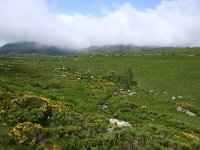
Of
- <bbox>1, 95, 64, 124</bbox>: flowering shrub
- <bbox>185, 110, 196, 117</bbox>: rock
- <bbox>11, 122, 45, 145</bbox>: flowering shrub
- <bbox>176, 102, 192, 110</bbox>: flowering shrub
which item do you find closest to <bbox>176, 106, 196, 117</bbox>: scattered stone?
<bbox>185, 110, 196, 117</bbox>: rock

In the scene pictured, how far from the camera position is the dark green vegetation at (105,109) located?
17953 mm

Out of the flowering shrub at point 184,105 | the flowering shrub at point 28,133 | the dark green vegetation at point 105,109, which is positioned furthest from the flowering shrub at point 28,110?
the flowering shrub at point 184,105

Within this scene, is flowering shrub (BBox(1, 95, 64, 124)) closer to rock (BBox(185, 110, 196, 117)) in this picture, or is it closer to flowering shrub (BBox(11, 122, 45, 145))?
flowering shrub (BBox(11, 122, 45, 145))

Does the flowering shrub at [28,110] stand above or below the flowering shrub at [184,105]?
above

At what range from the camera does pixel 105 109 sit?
3788 centimetres

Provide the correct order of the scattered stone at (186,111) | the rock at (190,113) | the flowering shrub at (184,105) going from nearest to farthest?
the rock at (190,113)
the scattered stone at (186,111)
the flowering shrub at (184,105)

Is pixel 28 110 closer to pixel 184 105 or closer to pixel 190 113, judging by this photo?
pixel 190 113

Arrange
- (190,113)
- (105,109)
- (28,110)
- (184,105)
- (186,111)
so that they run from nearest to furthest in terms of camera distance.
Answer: (28,110)
(190,113)
(105,109)
(186,111)
(184,105)

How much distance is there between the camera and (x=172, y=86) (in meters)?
51.5

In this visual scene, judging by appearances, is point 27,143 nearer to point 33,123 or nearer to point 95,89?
point 33,123

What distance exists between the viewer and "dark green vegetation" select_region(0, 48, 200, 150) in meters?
18.0

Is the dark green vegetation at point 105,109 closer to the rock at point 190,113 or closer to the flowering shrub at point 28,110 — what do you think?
the flowering shrub at point 28,110

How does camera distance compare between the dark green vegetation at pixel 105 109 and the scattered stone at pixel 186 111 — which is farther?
the scattered stone at pixel 186 111

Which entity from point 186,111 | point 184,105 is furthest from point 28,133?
point 184,105
